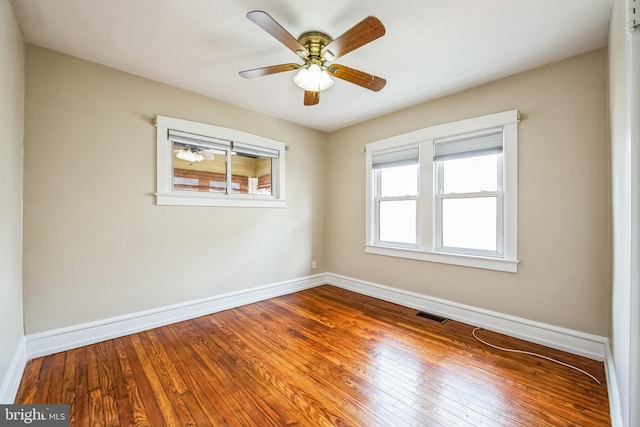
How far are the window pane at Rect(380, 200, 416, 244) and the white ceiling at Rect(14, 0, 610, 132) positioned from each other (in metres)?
1.46

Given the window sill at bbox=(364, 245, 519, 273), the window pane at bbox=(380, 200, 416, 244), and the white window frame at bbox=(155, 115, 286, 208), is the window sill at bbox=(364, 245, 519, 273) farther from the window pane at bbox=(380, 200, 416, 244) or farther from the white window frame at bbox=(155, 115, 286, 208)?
the white window frame at bbox=(155, 115, 286, 208)

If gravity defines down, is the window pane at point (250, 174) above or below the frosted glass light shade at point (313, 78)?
below

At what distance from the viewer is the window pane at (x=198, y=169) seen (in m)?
3.00

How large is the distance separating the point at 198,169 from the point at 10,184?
60.9 inches

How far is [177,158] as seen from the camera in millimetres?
2988

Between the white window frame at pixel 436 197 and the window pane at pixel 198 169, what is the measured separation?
2.04m

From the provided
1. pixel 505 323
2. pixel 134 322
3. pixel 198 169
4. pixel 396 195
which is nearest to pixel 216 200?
pixel 198 169

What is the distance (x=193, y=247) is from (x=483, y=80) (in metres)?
3.60

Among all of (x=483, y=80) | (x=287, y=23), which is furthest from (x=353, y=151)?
(x=287, y=23)

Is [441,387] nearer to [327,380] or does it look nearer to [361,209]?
[327,380]

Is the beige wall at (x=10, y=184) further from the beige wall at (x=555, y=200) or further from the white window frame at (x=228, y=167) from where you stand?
the beige wall at (x=555, y=200)

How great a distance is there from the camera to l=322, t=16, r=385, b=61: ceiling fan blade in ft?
5.19

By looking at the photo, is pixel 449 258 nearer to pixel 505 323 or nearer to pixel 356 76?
pixel 505 323

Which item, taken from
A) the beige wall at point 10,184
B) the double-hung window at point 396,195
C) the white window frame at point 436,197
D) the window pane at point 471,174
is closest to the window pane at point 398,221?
the double-hung window at point 396,195
